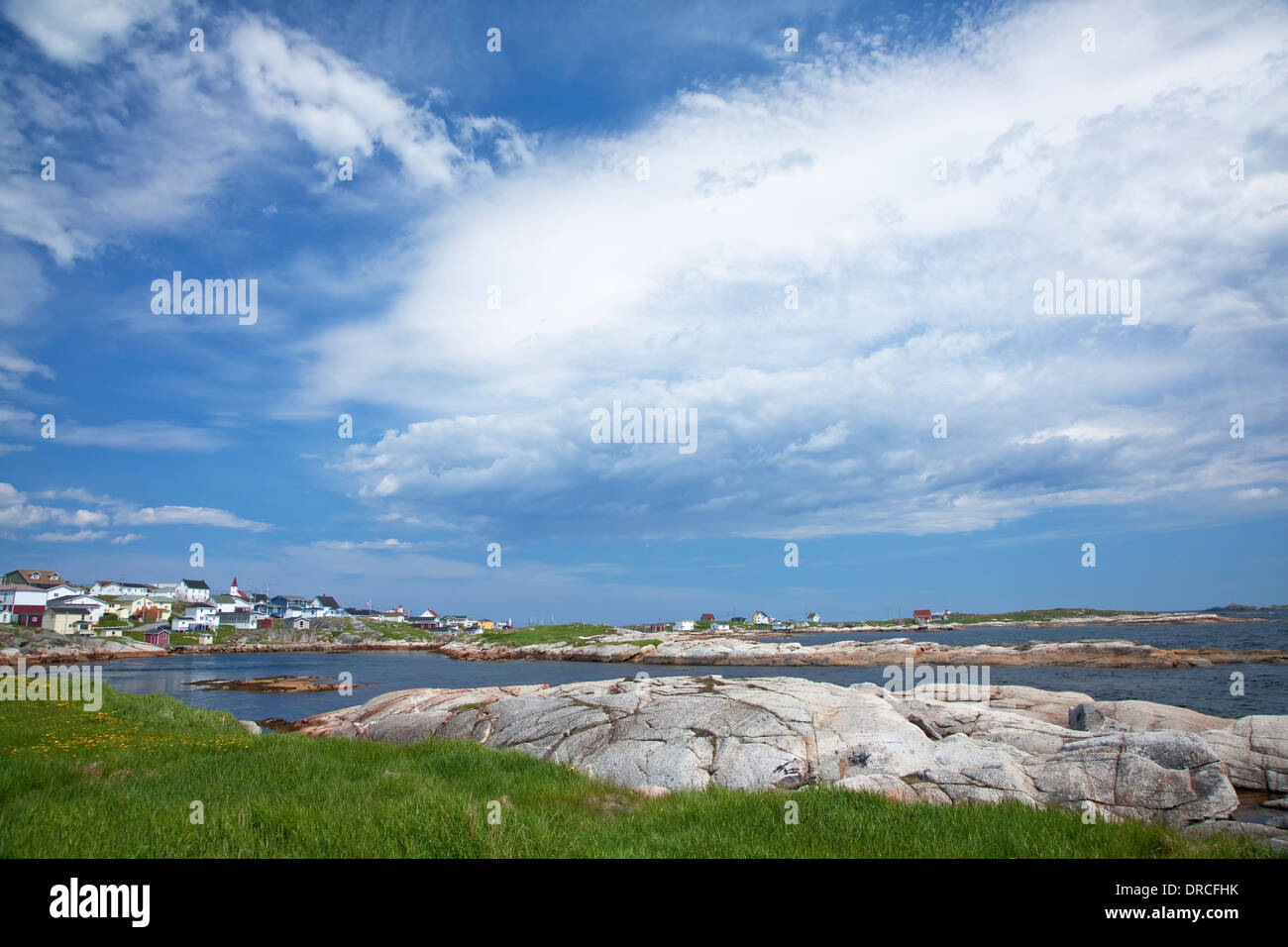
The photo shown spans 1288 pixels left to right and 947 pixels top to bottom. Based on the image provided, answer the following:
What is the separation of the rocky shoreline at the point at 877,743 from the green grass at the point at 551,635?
364ft

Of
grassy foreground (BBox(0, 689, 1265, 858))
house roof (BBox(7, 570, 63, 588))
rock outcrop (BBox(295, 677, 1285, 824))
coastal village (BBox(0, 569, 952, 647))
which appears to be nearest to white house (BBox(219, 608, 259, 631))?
coastal village (BBox(0, 569, 952, 647))

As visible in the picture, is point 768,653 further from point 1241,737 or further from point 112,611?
point 112,611

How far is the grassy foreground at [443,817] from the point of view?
32.0 ft

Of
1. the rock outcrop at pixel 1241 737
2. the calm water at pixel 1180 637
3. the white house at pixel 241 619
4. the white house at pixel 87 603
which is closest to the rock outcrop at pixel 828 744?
the rock outcrop at pixel 1241 737

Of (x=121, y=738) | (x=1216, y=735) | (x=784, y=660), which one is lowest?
(x=784, y=660)

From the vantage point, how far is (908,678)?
6631 cm

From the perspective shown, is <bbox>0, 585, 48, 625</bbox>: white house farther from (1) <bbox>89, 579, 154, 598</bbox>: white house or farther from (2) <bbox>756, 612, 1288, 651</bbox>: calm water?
(2) <bbox>756, 612, 1288, 651</bbox>: calm water

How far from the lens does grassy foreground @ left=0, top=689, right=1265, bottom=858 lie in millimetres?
9758

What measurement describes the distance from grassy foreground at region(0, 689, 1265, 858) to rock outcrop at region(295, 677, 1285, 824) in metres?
3.13

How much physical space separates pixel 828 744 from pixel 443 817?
13553 mm

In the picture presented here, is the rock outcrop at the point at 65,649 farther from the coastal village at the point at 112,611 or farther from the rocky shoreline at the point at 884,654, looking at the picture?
the rocky shoreline at the point at 884,654
